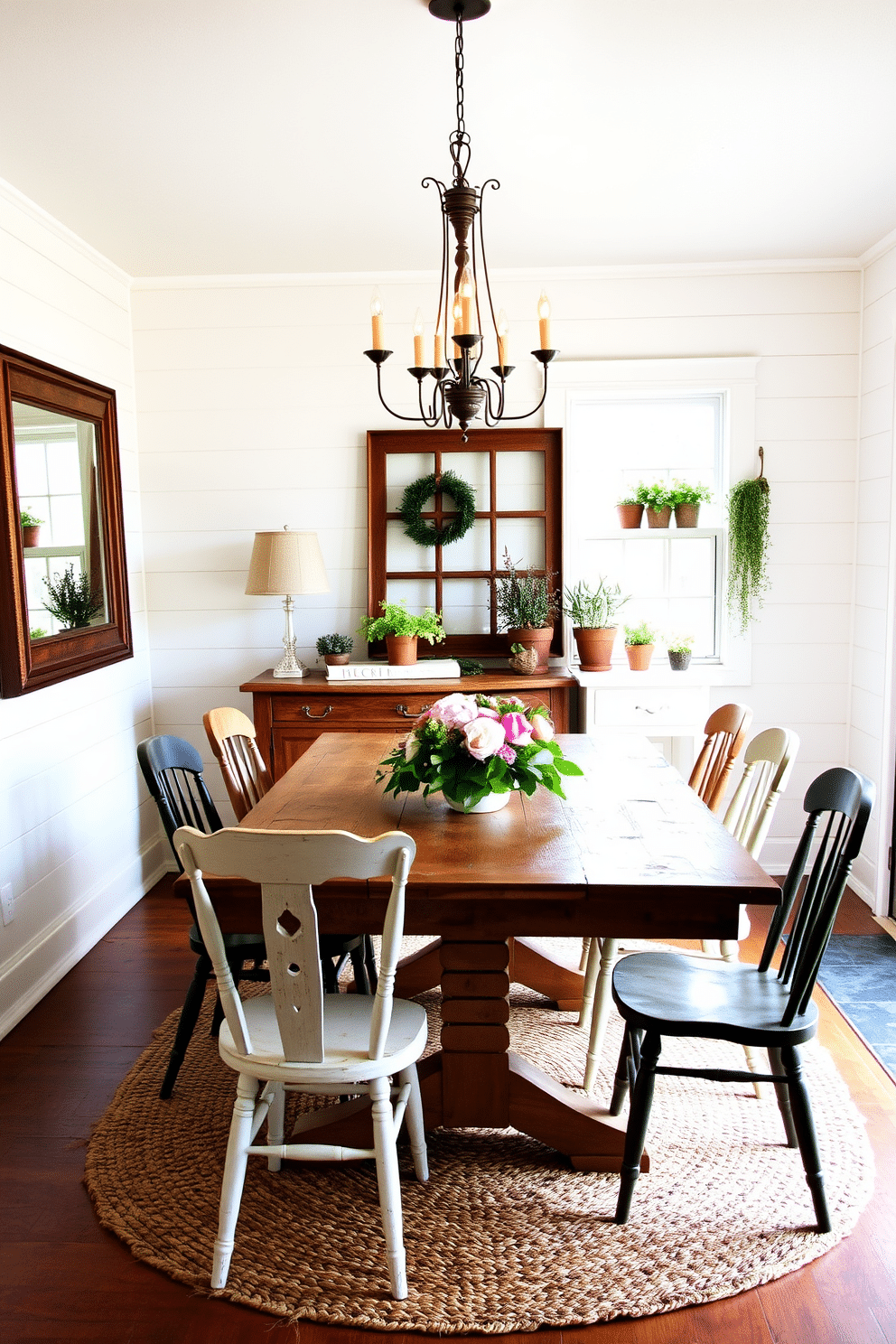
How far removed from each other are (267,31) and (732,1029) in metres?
2.59

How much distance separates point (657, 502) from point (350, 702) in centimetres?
171

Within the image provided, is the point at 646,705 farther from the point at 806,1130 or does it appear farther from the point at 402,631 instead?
the point at 806,1130

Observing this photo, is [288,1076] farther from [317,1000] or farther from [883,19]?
[883,19]

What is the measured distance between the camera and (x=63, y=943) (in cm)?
374

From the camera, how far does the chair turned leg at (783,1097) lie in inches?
91.9

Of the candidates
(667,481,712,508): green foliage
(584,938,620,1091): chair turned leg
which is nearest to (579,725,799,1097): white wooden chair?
(584,938,620,1091): chair turned leg

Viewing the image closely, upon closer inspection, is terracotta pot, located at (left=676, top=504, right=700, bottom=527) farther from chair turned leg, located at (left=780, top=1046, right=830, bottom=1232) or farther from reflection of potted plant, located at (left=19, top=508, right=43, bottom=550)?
chair turned leg, located at (left=780, top=1046, right=830, bottom=1232)

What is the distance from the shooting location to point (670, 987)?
2.39 m

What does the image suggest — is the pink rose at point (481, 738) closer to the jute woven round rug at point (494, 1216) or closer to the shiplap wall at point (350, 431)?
the jute woven round rug at point (494, 1216)

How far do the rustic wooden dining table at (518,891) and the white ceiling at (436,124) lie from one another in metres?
1.96

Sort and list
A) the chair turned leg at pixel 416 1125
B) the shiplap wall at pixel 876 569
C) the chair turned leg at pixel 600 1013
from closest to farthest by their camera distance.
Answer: the chair turned leg at pixel 416 1125 < the chair turned leg at pixel 600 1013 < the shiplap wall at pixel 876 569

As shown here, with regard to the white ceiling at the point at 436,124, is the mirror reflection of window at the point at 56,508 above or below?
below

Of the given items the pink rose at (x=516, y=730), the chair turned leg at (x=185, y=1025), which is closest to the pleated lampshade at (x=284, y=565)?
the chair turned leg at (x=185, y=1025)

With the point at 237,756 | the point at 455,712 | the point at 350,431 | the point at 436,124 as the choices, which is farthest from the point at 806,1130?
the point at 350,431
